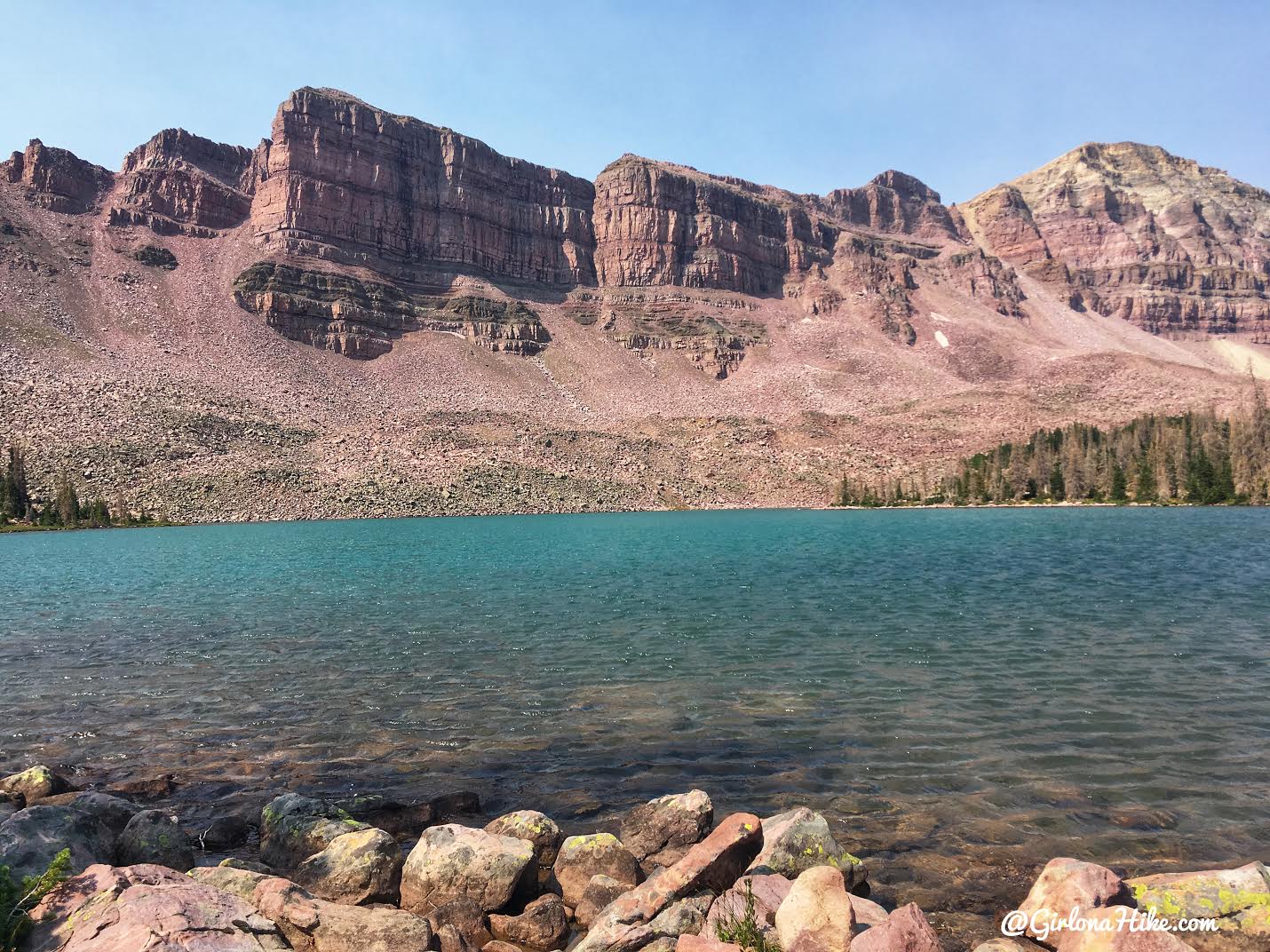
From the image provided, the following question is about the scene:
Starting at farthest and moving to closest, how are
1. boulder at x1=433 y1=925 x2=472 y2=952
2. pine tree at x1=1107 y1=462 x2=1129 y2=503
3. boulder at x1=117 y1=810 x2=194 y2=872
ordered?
pine tree at x1=1107 y1=462 x2=1129 y2=503
boulder at x1=117 y1=810 x2=194 y2=872
boulder at x1=433 y1=925 x2=472 y2=952

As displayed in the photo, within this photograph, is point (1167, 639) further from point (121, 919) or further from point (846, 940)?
point (121, 919)

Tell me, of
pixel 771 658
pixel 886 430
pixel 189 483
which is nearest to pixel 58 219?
pixel 189 483

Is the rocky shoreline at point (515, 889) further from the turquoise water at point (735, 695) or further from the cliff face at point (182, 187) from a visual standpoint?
the cliff face at point (182, 187)

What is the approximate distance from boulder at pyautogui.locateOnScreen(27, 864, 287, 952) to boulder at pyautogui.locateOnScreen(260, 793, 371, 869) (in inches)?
99.3

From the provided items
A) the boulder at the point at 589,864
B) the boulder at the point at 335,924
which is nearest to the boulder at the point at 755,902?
the boulder at the point at 589,864

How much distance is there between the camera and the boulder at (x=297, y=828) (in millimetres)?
9656

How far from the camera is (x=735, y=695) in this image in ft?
54.5

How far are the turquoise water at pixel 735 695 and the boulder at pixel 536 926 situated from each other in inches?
95.7

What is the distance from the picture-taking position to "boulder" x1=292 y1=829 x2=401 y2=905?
352 inches

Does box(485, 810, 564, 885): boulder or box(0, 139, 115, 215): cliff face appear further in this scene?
box(0, 139, 115, 215): cliff face

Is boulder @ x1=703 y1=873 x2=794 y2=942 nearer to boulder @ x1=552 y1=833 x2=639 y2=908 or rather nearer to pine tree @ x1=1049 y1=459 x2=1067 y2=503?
boulder @ x1=552 y1=833 x2=639 y2=908

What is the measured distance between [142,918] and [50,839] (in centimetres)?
349

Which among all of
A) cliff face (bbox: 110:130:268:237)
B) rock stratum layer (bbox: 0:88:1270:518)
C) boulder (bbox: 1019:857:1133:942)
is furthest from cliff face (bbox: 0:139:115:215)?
boulder (bbox: 1019:857:1133:942)

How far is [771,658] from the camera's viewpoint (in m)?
19.8
